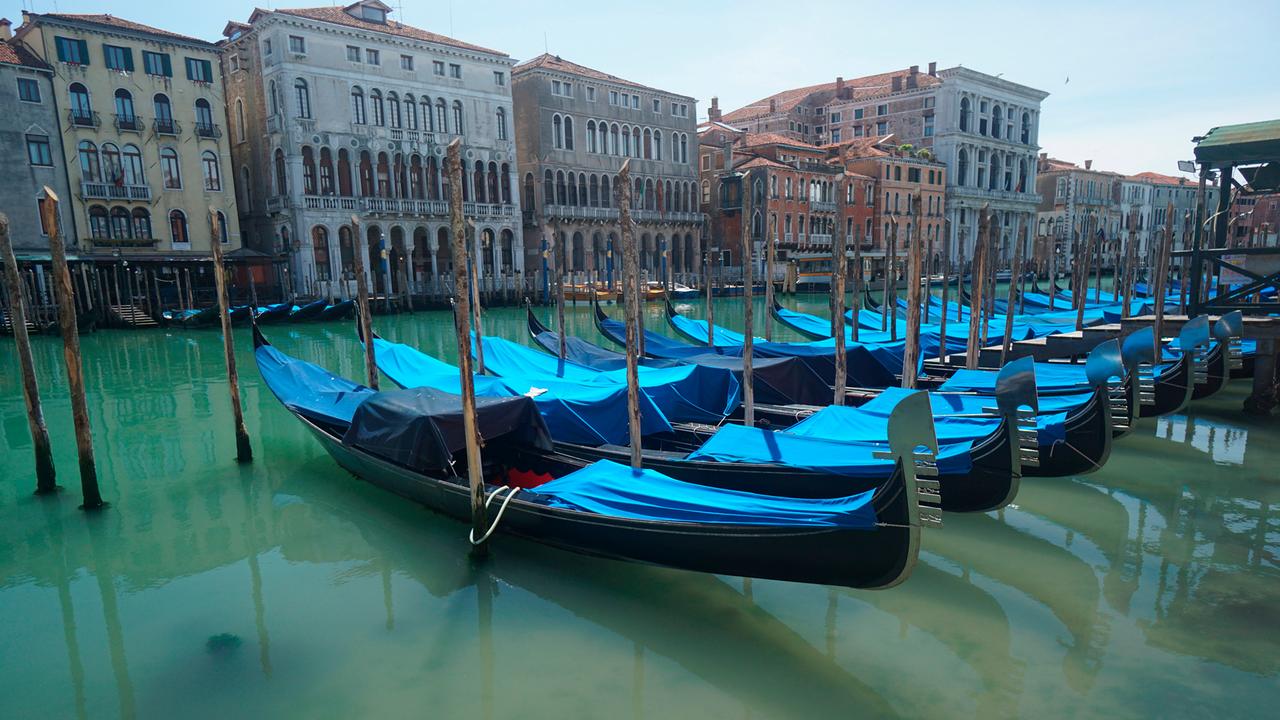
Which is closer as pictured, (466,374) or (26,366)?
(466,374)

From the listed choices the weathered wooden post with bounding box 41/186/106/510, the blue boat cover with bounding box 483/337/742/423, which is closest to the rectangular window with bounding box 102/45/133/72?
the weathered wooden post with bounding box 41/186/106/510

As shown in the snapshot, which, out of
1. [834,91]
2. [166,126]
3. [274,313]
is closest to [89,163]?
[166,126]

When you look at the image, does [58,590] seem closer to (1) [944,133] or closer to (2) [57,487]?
(2) [57,487]

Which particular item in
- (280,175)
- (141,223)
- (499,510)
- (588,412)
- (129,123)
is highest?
(129,123)

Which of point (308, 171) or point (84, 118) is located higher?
point (84, 118)

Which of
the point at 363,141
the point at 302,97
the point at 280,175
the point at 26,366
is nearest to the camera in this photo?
the point at 26,366

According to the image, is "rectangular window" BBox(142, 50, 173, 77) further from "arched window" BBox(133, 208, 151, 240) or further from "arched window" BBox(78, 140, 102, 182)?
"arched window" BBox(133, 208, 151, 240)

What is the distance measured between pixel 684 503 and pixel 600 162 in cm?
2623

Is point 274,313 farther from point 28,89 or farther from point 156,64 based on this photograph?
point 28,89

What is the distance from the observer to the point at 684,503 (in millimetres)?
3996

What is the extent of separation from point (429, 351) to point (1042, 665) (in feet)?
44.6

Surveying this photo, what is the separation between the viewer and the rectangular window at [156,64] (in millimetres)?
19797

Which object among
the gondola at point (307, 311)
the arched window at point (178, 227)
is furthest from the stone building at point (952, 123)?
the arched window at point (178, 227)

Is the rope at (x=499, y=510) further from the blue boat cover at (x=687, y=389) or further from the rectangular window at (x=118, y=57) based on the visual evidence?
the rectangular window at (x=118, y=57)
